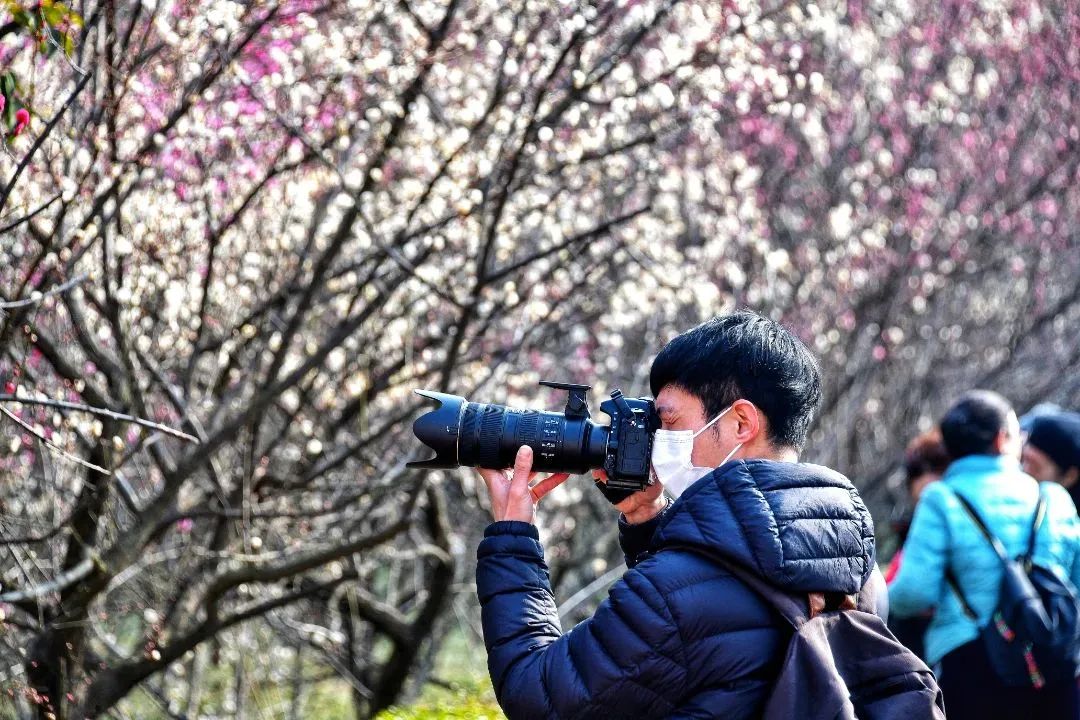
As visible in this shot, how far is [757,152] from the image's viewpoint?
8.80 meters

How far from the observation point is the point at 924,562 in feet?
15.0

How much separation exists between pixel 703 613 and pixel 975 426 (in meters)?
2.84

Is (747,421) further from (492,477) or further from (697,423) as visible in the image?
(492,477)

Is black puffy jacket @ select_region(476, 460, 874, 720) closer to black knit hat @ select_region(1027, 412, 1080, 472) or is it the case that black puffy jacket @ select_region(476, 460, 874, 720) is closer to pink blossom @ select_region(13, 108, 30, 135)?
pink blossom @ select_region(13, 108, 30, 135)

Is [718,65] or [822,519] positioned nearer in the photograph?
[822,519]

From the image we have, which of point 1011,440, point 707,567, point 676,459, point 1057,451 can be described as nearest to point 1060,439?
point 1057,451

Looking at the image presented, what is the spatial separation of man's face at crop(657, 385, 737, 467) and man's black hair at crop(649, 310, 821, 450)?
2cm

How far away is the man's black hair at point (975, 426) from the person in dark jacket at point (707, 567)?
96.4 inches

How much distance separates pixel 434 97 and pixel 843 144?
4299 mm

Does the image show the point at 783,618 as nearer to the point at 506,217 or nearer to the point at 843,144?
the point at 506,217

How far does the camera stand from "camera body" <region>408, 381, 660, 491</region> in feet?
8.20

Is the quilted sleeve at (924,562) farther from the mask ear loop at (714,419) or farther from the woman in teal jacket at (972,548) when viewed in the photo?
the mask ear loop at (714,419)

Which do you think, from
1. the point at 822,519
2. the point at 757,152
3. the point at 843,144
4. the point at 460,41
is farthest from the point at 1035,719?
the point at 843,144

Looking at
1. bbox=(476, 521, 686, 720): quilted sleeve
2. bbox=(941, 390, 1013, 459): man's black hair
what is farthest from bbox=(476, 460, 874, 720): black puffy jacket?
bbox=(941, 390, 1013, 459): man's black hair
